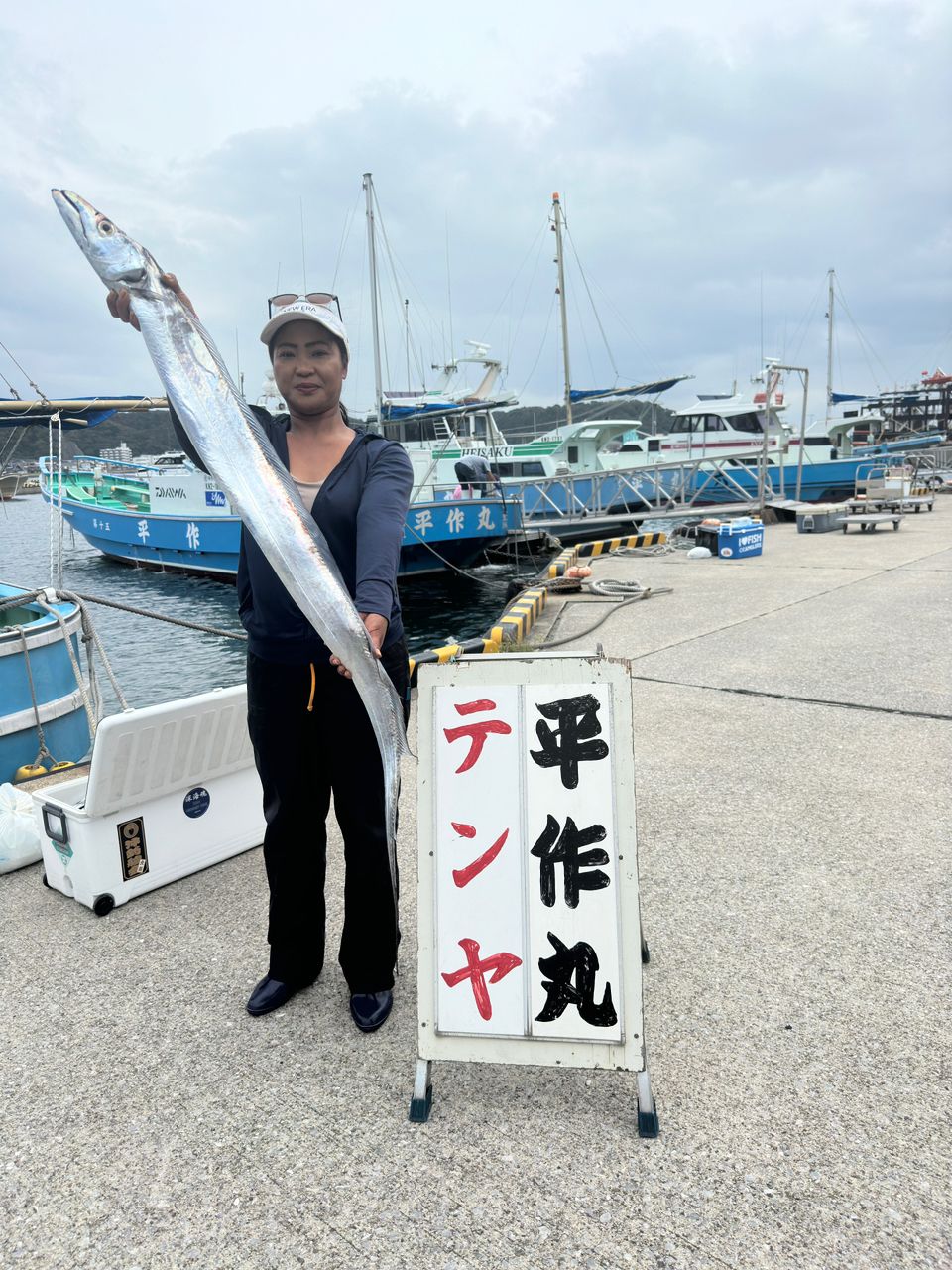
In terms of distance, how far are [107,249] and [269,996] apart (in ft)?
6.88

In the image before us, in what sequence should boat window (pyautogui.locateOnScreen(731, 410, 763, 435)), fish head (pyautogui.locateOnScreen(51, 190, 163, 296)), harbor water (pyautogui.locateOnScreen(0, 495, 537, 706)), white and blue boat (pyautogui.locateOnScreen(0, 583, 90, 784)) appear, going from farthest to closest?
1. boat window (pyautogui.locateOnScreen(731, 410, 763, 435))
2. harbor water (pyautogui.locateOnScreen(0, 495, 537, 706))
3. white and blue boat (pyautogui.locateOnScreen(0, 583, 90, 784))
4. fish head (pyautogui.locateOnScreen(51, 190, 163, 296))

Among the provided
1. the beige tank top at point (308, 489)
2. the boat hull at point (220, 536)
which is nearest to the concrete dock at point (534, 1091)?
the beige tank top at point (308, 489)

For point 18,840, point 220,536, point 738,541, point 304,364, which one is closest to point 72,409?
point 18,840

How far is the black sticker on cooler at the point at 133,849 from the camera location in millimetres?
3205

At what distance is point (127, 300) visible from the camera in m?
1.99

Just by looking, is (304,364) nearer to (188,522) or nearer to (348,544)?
(348,544)

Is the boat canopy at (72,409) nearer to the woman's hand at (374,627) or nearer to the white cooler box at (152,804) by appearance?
the white cooler box at (152,804)

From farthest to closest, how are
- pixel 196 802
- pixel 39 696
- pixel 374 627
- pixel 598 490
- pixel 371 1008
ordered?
1. pixel 598 490
2. pixel 39 696
3. pixel 196 802
4. pixel 371 1008
5. pixel 374 627

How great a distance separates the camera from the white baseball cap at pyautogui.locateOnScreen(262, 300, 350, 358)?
2277 mm

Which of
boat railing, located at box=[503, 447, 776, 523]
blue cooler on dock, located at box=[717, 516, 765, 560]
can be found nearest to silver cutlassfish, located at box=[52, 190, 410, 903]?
blue cooler on dock, located at box=[717, 516, 765, 560]

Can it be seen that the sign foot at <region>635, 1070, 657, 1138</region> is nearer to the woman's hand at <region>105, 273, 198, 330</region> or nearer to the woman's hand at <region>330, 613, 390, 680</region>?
the woman's hand at <region>330, 613, 390, 680</region>

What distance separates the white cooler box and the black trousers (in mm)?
858

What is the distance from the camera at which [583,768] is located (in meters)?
2.13

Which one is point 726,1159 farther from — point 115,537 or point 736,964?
point 115,537
